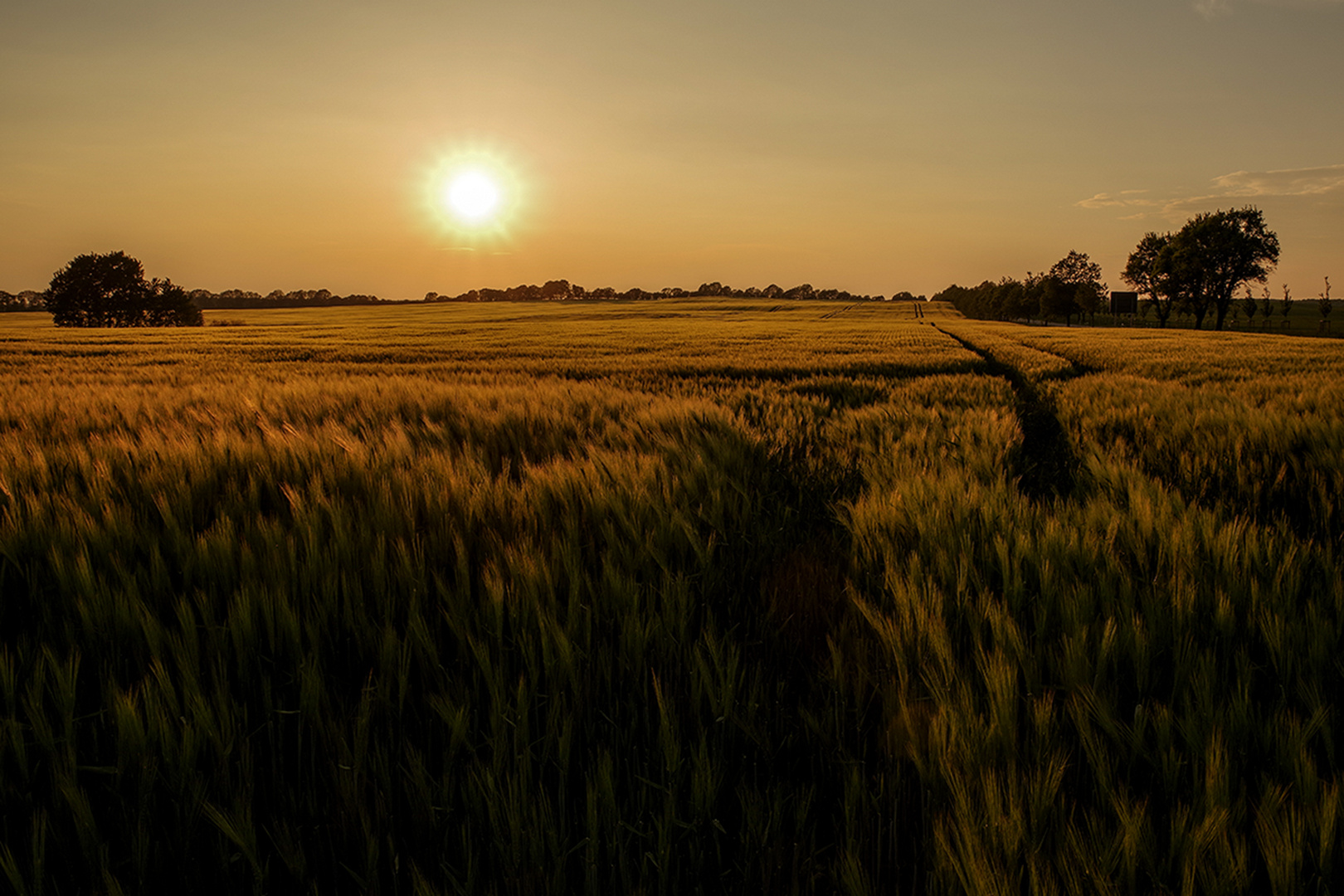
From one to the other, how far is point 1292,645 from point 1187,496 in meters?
2.96

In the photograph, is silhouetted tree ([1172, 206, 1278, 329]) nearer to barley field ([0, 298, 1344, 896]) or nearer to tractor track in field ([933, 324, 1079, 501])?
tractor track in field ([933, 324, 1079, 501])

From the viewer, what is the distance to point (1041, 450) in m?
6.19

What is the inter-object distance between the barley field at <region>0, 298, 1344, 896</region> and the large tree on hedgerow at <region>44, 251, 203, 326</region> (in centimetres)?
7515

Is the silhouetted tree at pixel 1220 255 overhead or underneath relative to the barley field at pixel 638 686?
overhead

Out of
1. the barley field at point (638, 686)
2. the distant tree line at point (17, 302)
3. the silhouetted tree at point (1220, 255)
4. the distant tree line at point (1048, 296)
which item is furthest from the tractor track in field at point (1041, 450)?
the distant tree line at point (17, 302)

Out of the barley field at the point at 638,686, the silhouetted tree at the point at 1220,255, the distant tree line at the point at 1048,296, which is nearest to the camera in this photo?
the barley field at the point at 638,686

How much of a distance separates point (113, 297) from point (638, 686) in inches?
3422

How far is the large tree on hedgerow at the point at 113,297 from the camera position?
200 feet

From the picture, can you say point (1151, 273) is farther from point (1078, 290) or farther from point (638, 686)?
point (638, 686)

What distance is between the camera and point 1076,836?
2.57ft

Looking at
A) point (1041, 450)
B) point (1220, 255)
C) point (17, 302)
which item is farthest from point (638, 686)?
point (17, 302)

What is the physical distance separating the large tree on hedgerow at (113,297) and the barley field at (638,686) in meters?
75.1

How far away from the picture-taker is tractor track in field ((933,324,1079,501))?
13.5 feet

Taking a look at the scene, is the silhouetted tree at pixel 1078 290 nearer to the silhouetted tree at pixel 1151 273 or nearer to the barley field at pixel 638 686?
the silhouetted tree at pixel 1151 273
